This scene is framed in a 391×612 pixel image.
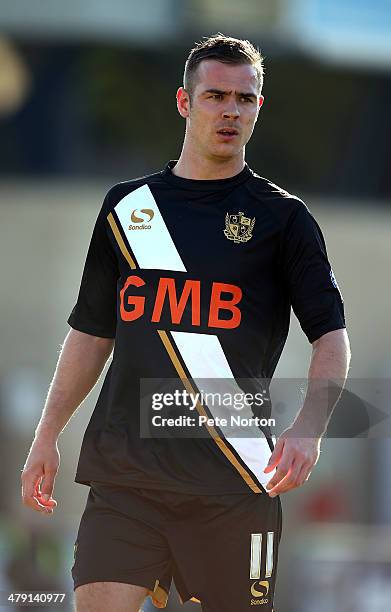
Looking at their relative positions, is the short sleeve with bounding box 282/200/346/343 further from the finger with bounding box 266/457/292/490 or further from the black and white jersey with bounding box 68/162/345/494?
the finger with bounding box 266/457/292/490

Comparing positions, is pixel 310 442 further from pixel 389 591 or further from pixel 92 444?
pixel 389 591

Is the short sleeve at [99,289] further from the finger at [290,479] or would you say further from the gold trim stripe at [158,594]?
the finger at [290,479]

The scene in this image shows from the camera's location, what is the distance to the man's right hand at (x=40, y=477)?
4500 millimetres

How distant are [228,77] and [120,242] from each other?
697 millimetres

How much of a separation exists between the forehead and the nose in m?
0.04

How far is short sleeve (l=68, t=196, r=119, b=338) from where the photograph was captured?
4645 mm

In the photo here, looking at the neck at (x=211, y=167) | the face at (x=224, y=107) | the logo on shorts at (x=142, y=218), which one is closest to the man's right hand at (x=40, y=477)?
the logo on shorts at (x=142, y=218)

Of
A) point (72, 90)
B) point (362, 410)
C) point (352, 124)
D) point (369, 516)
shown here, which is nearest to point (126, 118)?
point (72, 90)

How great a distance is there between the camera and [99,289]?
4.67m

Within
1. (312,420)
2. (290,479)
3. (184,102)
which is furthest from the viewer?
(184,102)

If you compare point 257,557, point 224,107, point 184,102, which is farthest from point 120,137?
point 257,557

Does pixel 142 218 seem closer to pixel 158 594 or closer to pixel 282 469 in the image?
pixel 282 469

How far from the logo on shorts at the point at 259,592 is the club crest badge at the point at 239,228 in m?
1.16

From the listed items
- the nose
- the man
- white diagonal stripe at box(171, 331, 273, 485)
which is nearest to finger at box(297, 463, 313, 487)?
the man
